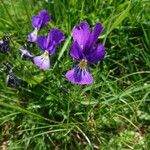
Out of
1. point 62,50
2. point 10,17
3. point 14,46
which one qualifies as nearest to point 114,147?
point 62,50

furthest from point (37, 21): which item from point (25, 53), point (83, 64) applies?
point (83, 64)

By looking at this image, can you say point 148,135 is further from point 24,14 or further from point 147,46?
point 24,14

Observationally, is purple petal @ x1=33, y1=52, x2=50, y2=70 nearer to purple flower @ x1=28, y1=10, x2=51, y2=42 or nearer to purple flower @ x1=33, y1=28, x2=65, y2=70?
purple flower @ x1=33, y1=28, x2=65, y2=70

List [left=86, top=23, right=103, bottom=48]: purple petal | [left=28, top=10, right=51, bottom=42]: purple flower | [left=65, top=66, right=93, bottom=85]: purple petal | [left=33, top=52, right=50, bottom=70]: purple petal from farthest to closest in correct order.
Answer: [left=28, top=10, right=51, bottom=42]: purple flower < [left=33, top=52, right=50, bottom=70]: purple petal < [left=65, top=66, right=93, bottom=85]: purple petal < [left=86, top=23, right=103, bottom=48]: purple petal

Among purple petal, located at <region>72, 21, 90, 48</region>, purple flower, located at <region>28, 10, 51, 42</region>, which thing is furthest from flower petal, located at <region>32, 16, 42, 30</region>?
purple petal, located at <region>72, 21, 90, 48</region>

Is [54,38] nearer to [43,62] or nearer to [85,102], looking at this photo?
[43,62]

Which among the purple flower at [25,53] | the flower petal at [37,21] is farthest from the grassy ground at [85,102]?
the flower petal at [37,21]
